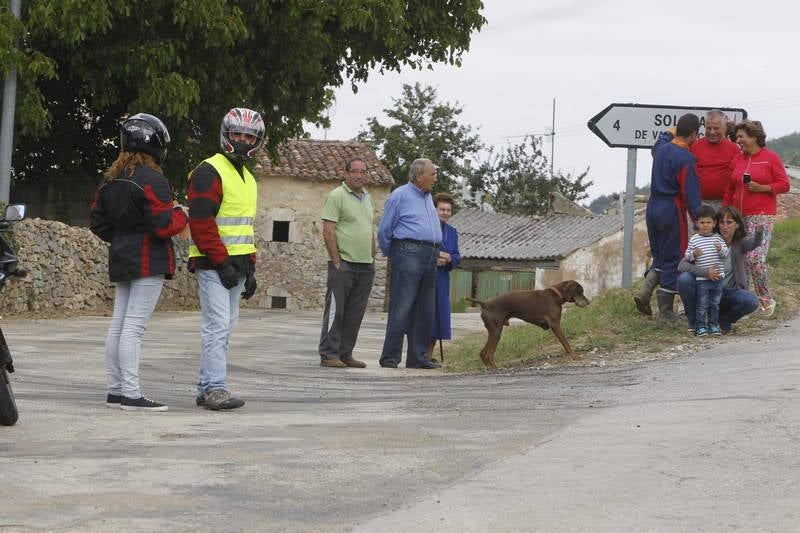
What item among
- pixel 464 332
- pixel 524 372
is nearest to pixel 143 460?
pixel 524 372

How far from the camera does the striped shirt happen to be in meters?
12.4

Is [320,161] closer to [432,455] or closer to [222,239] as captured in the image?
[222,239]

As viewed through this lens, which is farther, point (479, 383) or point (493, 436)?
point (479, 383)

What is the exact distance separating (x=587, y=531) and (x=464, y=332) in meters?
15.4

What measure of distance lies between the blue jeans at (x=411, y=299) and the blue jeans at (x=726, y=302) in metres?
2.33

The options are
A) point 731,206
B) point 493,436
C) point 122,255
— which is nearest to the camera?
point 493,436

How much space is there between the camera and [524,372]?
11.5 m

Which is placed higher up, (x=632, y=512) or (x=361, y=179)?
(x=361, y=179)

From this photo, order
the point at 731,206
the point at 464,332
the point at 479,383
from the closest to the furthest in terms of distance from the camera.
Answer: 1. the point at 479,383
2. the point at 731,206
3. the point at 464,332

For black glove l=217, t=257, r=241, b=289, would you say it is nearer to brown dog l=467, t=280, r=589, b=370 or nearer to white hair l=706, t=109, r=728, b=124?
brown dog l=467, t=280, r=589, b=370

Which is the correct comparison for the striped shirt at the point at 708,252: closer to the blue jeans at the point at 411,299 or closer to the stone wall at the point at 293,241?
the blue jeans at the point at 411,299

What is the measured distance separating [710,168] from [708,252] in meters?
1.23

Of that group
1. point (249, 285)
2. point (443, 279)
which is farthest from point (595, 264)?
point (249, 285)

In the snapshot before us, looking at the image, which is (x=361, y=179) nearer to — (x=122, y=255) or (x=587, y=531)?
(x=122, y=255)
